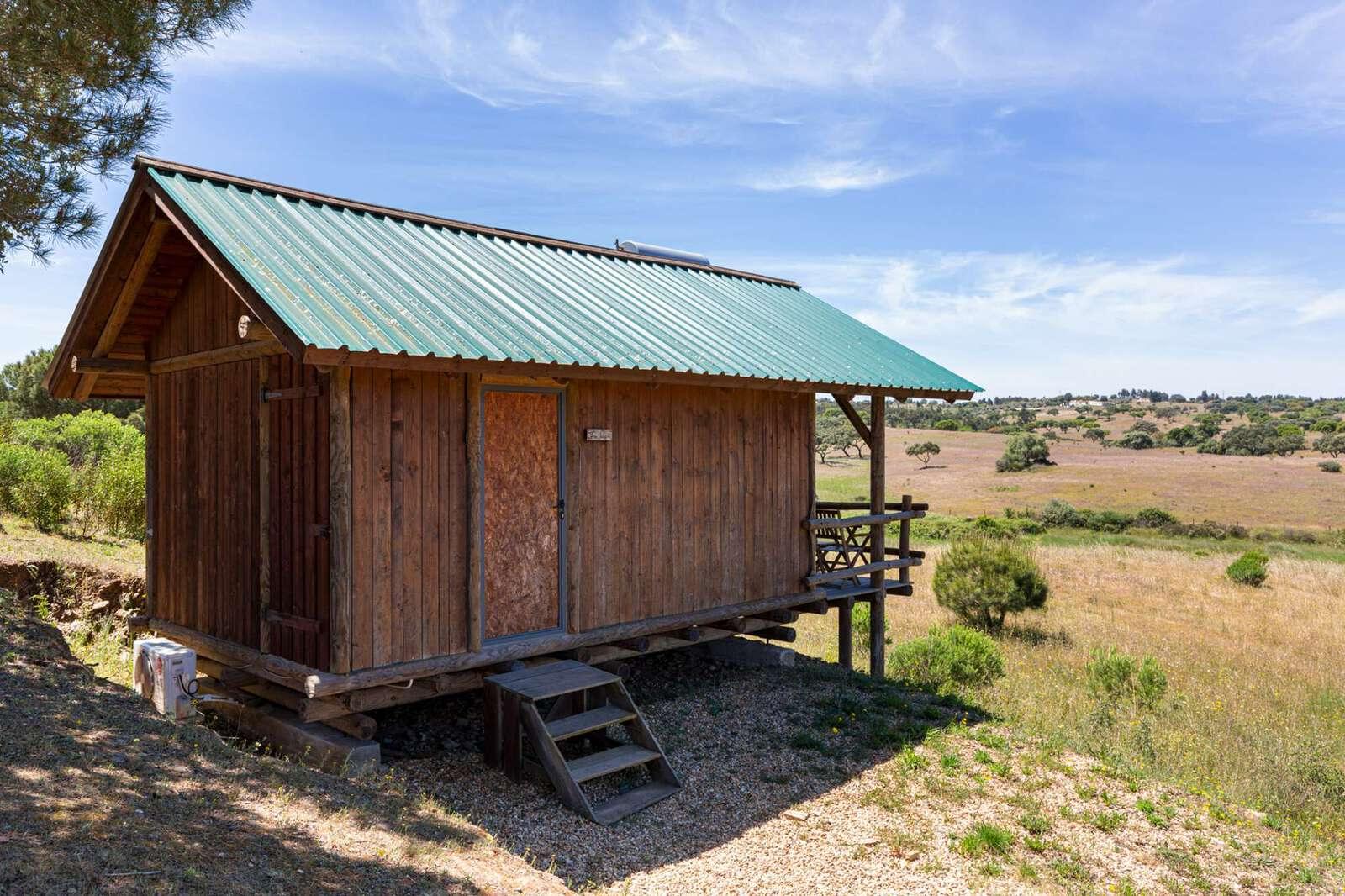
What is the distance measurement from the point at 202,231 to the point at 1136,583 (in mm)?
24938

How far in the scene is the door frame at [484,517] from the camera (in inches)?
292

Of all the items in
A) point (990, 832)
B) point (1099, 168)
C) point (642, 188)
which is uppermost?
→ point (1099, 168)

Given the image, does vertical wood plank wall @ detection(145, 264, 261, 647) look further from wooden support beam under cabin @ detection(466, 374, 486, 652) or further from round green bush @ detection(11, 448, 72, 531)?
round green bush @ detection(11, 448, 72, 531)

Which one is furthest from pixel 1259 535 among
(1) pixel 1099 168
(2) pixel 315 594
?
(2) pixel 315 594

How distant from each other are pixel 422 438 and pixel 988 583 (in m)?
16.3

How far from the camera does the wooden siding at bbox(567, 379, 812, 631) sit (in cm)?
843

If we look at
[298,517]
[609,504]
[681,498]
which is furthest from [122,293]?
[681,498]

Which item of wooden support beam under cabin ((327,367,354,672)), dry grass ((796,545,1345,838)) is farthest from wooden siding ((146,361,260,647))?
dry grass ((796,545,1345,838))

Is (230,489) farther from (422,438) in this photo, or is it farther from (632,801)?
(632,801)

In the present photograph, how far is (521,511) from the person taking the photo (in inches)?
316

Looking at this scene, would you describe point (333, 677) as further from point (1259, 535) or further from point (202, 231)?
point (1259, 535)

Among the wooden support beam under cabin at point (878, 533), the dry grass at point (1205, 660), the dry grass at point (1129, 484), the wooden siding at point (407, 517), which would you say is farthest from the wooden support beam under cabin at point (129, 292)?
the dry grass at point (1129, 484)

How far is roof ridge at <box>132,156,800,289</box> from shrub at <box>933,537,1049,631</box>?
34.2ft

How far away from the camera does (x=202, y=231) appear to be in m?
6.88
